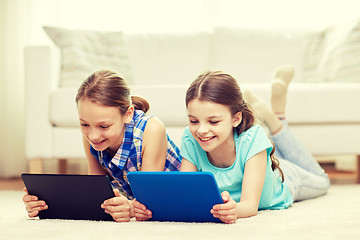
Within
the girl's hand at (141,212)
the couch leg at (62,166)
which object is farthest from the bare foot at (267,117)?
the couch leg at (62,166)

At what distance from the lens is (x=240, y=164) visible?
5.19 feet

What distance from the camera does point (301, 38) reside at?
10.8ft

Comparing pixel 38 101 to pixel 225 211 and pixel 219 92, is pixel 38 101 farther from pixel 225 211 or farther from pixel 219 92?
pixel 225 211

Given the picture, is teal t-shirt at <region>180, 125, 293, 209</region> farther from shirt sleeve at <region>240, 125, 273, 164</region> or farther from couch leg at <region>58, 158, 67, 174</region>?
couch leg at <region>58, 158, 67, 174</region>

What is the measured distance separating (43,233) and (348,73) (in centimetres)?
217

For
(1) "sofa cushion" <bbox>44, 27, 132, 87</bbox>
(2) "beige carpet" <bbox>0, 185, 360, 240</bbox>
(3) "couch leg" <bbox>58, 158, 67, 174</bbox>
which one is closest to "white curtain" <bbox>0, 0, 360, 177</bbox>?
(3) "couch leg" <bbox>58, 158, 67, 174</bbox>

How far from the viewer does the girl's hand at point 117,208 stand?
4.56 feet

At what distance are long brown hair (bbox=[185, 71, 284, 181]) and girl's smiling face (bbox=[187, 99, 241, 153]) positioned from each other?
0.02 metres

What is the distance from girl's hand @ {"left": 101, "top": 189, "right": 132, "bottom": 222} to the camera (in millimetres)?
1390

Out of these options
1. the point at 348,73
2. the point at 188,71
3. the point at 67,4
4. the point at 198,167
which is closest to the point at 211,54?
the point at 188,71

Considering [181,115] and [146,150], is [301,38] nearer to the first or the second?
[181,115]

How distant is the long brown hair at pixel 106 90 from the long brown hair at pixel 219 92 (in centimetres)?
20

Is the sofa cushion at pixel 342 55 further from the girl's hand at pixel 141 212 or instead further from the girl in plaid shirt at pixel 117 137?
the girl's hand at pixel 141 212

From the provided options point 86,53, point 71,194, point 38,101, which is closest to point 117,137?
point 71,194
